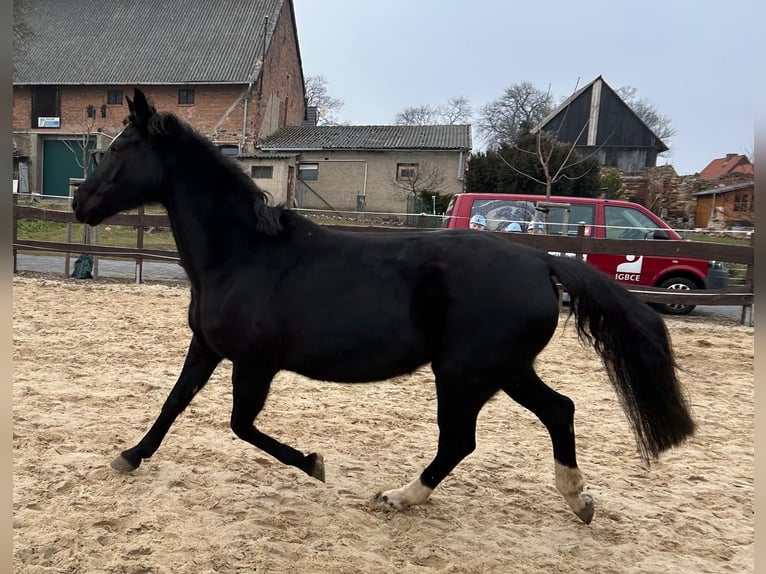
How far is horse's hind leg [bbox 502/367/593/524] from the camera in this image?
2.67 meters

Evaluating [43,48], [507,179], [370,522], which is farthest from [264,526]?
[43,48]

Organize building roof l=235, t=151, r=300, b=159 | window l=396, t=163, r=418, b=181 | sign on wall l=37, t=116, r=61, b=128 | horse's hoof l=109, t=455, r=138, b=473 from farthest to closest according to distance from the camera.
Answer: sign on wall l=37, t=116, r=61, b=128
window l=396, t=163, r=418, b=181
building roof l=235, t=151, r=300, b=159
horse's hoof l=109, t=455, r=138, b=473

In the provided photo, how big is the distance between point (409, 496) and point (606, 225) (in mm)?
8009

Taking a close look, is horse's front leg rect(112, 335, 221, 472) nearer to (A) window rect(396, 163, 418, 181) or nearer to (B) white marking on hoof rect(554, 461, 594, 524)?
(B) white marking on hoof rect(554, 461, 594, 524)

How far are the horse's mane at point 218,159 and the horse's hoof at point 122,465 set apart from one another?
1.40 metres

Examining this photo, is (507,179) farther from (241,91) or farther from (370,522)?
(370,522)

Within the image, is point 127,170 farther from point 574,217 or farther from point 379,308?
point 574,217

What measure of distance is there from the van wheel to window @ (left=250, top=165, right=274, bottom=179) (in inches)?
700

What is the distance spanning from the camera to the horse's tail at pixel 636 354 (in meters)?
2.63

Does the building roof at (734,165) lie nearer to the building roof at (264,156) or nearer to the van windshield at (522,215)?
the van windshield at (522,215)

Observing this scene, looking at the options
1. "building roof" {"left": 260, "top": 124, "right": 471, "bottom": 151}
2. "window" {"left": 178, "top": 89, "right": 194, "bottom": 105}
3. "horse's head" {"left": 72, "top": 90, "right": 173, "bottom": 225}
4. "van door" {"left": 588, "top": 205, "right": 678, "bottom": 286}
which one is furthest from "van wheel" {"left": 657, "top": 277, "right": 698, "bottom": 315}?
"window" {"left": 178, "top": 89, "right": 194, "bottom": 105}

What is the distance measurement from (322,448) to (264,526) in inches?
38.6

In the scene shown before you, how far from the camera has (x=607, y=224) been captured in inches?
376

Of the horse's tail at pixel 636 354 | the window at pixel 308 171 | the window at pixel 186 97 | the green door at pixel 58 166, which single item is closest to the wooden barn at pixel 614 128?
the window at pixel 308 171
